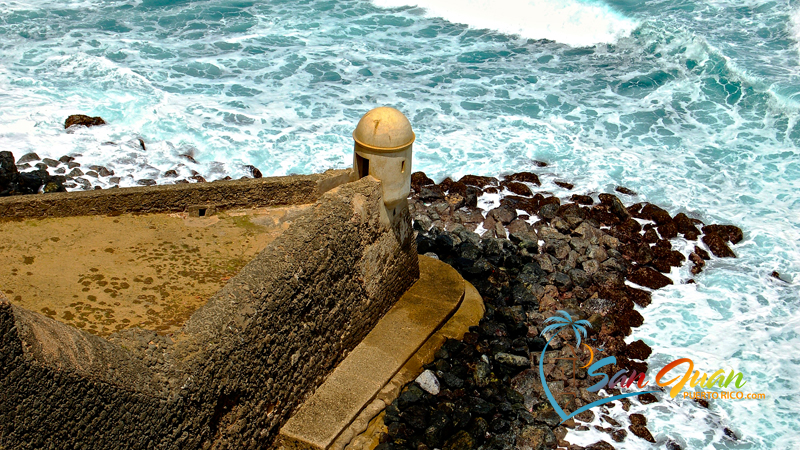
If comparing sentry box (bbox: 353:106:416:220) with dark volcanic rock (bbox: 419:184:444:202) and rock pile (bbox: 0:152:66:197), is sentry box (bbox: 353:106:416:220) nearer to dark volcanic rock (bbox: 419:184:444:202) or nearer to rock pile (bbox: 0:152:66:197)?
dark volcanic rock (bbox: 419:184:444:202)

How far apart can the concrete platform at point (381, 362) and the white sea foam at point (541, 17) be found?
14.5 m

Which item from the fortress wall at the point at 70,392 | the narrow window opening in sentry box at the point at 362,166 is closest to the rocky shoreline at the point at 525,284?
the narrow window opening in sentry box at the point at 362,166

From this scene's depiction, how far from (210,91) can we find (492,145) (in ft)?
24.3

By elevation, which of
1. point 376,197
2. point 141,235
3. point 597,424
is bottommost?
point 597,424

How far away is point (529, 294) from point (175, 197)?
5608mm

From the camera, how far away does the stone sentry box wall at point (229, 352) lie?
5.70m

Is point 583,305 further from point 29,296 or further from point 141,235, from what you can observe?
point 29,296

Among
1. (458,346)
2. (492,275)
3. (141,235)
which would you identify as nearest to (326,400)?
(458,346)

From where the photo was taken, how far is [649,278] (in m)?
12.9

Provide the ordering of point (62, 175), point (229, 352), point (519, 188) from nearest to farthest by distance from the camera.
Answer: point (229, 352) → point (62, 175) → point (519, 188)

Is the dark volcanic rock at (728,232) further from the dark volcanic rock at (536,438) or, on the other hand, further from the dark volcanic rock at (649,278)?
the dark volcanic rock at (536,438)

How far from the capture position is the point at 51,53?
1984cm

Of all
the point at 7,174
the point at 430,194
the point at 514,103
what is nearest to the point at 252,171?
the point at 430,194

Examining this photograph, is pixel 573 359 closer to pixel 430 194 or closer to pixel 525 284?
pixel 525 284
